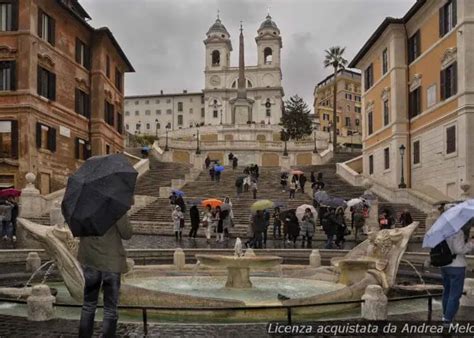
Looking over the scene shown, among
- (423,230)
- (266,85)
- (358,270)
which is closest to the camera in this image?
(358,270)

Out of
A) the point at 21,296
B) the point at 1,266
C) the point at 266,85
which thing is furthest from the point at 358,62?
the point at 266,85

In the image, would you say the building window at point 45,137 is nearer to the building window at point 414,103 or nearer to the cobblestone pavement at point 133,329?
the building window at point 414,103

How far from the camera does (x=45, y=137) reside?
35594 millimetres

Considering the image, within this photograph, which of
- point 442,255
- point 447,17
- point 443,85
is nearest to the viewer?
point 442,255

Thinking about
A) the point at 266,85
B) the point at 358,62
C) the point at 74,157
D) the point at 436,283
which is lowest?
the point at 436,283

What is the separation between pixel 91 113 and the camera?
142 feet

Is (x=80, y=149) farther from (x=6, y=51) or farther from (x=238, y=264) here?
(x=238, y=264)

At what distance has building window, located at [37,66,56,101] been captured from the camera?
35.2 meters

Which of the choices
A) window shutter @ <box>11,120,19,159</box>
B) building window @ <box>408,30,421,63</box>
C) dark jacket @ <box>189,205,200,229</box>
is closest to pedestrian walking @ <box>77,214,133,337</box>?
dark jacket @ <box>189,205,200,229</box>

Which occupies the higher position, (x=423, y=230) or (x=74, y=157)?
(x=74, y=157)

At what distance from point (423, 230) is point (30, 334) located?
925 inches

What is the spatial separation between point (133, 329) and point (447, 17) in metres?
28.8

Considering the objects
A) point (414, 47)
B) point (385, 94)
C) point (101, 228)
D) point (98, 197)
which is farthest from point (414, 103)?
point (101, 228)

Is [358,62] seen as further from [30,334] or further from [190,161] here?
[30,334]
